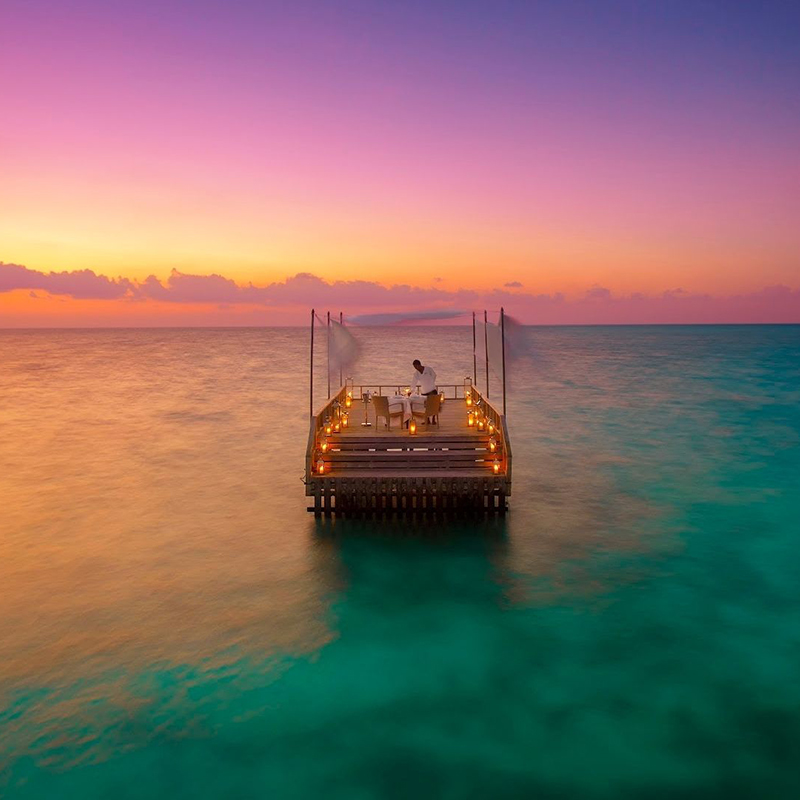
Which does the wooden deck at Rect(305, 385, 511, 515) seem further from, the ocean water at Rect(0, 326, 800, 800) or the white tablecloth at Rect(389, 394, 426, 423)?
the ocean water at Rect(0, 326, 800, 800)

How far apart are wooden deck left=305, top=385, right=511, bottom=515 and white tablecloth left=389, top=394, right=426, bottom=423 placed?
558mm

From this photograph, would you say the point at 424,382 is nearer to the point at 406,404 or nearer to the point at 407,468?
the point at 406,404

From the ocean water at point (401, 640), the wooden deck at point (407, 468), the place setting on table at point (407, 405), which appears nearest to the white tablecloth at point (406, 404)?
the place setting on table at point (407, 405)

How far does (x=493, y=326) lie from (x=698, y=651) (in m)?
13.7

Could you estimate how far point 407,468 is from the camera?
63.1 feet

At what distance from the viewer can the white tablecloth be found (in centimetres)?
2106

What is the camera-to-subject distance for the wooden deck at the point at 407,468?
1888 centimetres

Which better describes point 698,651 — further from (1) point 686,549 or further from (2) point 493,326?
(2) point 493,326

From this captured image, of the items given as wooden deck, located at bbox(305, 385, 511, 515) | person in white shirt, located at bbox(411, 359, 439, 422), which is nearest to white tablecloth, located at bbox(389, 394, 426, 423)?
wooden deck, located at bbox(305, 385, 511, 515)

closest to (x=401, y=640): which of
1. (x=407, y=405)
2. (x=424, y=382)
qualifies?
(x=407, y=405)

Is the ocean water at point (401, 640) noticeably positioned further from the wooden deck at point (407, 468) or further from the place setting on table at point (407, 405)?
the place setting on table at point (407, 405)

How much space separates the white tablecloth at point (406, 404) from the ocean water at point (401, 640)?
3.62m

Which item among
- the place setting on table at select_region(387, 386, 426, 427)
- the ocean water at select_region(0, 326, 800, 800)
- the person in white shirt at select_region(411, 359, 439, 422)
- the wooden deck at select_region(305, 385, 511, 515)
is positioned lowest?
the ocean water at select_region(0, 326, 800, 800)

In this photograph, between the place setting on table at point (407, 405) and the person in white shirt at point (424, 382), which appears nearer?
the place setting on table at point (407, 405)
